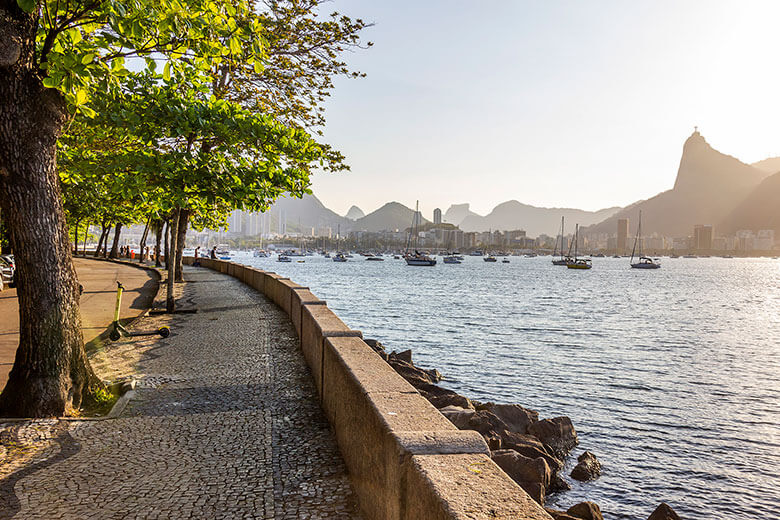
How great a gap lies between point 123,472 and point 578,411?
1413 centimetres

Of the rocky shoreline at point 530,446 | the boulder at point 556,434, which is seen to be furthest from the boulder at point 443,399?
the boulder at point 556,434

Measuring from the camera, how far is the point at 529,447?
1055cm

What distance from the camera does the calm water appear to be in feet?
36.1

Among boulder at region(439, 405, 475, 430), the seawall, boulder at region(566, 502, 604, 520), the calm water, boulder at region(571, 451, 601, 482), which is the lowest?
the calm water

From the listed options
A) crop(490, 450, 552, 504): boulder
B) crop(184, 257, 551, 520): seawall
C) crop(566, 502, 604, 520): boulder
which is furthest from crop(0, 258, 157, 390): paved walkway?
crop(566, 502, 604, 520): boulder

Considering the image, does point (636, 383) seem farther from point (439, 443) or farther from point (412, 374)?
point (439, 443)

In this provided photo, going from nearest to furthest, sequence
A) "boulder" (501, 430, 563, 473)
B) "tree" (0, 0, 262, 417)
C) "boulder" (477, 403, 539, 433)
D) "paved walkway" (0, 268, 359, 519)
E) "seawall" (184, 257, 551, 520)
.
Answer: "seawall" (184, 257, 551, 520) → "paved walkway" (0, 268, 359, 519) → "tree" (0, 0, 262, 417) → "boulder" (501, 430, 563, 473) → "boulder" (477, 403, 539, 433)

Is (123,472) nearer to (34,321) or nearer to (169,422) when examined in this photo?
(169,422)

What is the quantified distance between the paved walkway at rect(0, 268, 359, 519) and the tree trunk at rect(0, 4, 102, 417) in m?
0.57

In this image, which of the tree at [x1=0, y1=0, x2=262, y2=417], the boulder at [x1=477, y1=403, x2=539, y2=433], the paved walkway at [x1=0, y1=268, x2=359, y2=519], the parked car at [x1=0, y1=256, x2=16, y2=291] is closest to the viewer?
the paved walkway at [x1=0, y1=268, x2=359, y2=519]

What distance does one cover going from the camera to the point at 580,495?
33.1 ft

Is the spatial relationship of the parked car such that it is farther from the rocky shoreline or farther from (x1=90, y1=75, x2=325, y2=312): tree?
the rocky shoreline

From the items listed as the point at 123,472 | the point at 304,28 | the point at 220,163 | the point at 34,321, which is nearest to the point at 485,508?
the point at 123,472

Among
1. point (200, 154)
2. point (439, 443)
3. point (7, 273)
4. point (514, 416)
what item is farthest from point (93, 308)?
point (439, 443)
